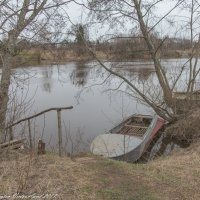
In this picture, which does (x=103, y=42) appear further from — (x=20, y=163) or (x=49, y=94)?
(x=49, y=94)

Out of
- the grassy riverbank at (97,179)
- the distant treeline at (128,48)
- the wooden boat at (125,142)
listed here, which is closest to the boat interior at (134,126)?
the wooden boat at (125,142)

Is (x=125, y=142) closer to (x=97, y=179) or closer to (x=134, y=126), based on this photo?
(x=134, y=126)

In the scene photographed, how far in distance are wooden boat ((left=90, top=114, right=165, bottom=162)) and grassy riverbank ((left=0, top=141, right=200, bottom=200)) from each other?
4193 millimetres

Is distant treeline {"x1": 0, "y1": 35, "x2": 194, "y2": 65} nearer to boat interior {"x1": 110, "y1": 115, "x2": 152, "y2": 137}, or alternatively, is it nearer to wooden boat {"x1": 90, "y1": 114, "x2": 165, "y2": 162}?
boat interior {"x1": 110, "y1": 115, "x2": 152, "y2": 137}

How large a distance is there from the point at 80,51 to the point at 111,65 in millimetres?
1297

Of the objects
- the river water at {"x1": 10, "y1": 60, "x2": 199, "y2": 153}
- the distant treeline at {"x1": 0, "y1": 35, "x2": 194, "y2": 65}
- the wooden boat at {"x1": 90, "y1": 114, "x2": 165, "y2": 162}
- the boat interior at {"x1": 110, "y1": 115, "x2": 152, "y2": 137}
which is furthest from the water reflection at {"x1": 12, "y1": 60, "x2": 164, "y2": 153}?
the boat interior at {"x1": 110, "y1": 115, "x2": 152, "y2": 137}

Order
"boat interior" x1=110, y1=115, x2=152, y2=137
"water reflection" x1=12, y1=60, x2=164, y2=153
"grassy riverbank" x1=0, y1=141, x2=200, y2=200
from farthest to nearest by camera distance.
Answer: "water reflection" x1=12, y1=60, x2=164, y2=153 → "boat interior" x1=110, y1=115, x2=152, y2=137 → "grassy riverbank" x1=0, y1=141, x2=200, y2=200

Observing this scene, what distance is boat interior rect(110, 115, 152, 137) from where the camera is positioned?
13016mm

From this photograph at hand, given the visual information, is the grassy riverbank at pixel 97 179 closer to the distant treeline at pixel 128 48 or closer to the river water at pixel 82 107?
the river water at pixel 82 107

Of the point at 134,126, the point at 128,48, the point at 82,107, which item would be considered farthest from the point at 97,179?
the point at 82,107

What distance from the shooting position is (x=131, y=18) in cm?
1325

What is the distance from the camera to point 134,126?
13562mm

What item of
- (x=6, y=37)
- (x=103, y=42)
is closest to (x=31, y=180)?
(x=6, y=37)

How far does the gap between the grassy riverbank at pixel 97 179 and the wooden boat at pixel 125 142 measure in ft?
13.8
